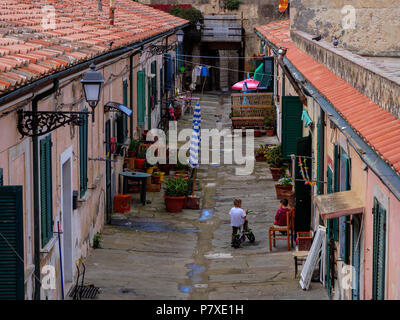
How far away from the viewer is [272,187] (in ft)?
65.1

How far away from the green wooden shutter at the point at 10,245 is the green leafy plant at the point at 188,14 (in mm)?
31478

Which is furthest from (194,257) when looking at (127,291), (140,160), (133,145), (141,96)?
(141,96)

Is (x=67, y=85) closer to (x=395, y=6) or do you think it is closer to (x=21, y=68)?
(x=21, y=68)

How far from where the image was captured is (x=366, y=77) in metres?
9.05

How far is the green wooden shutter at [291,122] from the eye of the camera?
55.2 feet

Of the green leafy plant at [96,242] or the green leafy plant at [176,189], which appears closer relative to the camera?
the green leafy plant at [96,242]

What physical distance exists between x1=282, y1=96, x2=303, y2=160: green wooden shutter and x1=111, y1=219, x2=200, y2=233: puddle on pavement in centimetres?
301

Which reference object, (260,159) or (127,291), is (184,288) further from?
(260,159)

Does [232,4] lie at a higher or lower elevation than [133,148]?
higher

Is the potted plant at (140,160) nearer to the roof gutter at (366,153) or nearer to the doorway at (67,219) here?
the doorway at (67,219)

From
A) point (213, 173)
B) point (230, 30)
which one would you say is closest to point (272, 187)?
point (213, 173)

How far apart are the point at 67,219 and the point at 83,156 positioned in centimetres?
160

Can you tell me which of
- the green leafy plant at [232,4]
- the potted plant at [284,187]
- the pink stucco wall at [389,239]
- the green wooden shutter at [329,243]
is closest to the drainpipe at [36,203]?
the pink stucco wall at [389,239]

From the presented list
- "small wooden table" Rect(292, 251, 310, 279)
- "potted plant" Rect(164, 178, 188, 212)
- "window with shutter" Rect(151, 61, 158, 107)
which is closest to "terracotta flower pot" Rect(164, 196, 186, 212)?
"potted plant" Rect(164, 178, 188, 212)
